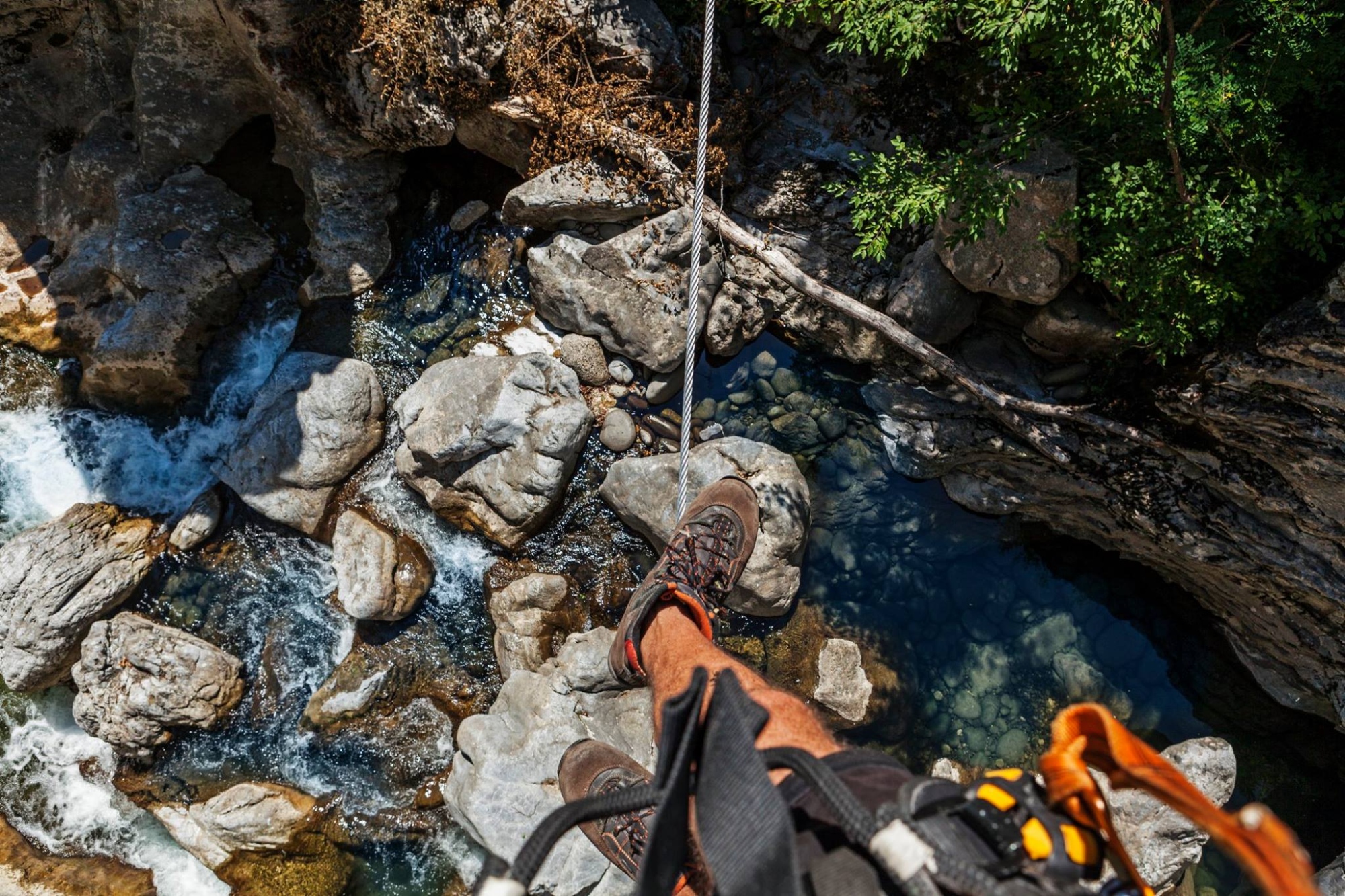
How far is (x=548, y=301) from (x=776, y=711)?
4452 mm

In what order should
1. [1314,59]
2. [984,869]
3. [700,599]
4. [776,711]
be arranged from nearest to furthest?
[984,869] → [776,711] → [1314,59] → [700,599]

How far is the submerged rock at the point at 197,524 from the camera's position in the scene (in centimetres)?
669

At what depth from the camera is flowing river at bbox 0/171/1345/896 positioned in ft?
20.5

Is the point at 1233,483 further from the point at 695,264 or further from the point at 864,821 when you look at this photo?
the point at 864,821

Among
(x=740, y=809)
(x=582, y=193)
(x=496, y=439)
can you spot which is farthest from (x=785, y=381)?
(x=740, y=809)

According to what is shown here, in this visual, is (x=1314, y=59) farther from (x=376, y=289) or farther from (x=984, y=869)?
(x=376, y=289)

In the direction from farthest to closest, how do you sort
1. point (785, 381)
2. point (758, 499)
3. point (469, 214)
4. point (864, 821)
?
point (469, 214) → point (785, 381) → point (758, 499) → point (864, 821)

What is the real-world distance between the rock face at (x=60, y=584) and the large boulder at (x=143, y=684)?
22 cm

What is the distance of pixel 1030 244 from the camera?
16.6 feet

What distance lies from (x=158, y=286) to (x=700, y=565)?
5.60 meters

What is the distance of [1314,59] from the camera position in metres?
4.05

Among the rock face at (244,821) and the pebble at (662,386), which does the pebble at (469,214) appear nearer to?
the pebble at (662,386)

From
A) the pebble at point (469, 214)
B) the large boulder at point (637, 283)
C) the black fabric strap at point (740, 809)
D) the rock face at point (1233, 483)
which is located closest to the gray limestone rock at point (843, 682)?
the rock face at point (1233, 483)

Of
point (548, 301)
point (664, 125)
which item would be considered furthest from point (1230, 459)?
point (548, 301)
